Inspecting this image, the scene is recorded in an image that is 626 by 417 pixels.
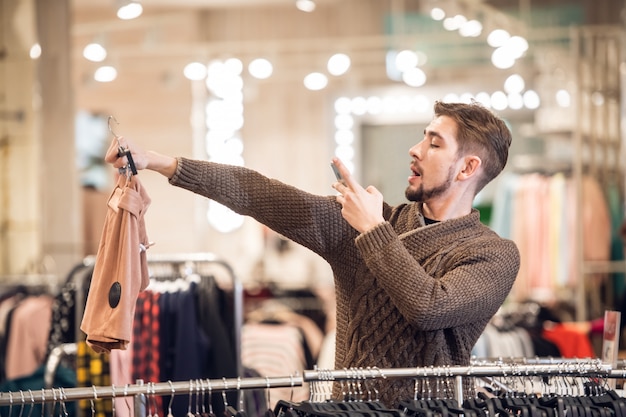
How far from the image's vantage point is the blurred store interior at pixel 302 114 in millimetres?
7105

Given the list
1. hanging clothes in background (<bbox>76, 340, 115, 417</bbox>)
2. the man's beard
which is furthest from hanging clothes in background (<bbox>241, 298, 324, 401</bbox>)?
the man's beard

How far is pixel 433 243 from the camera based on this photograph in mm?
2510

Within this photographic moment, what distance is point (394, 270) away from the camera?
2254 mm

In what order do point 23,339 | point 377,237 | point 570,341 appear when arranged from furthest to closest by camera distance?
point 570,341 → point 23,339 → point 377,237

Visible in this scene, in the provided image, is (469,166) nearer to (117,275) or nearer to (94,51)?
(117,275)

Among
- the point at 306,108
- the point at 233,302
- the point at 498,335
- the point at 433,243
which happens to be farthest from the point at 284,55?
the point at 433,243

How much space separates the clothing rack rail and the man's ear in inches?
18.3

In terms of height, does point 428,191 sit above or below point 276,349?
above

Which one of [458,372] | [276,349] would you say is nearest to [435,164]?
[458,372]

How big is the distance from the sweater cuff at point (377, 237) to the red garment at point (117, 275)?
525 mm

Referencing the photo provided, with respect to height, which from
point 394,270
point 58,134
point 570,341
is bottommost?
point 570,341

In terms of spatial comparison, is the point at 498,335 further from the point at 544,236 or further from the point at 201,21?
the point at 201,21

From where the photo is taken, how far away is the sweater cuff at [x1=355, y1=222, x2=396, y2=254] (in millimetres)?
2271

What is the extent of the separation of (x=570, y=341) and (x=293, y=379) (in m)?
3.62
